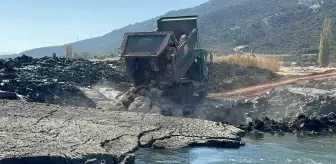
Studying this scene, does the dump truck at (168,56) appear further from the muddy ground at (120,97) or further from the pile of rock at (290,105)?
the pile of rock at (290,105)

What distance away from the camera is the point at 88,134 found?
36.2 ft

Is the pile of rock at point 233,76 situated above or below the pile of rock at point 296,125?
above

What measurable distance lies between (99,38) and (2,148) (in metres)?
181

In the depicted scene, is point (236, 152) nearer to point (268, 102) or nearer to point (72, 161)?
point (72, 161)

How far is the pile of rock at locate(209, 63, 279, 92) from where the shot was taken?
88.1 ft

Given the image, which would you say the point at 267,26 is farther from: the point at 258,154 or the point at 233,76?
the point at 258,154

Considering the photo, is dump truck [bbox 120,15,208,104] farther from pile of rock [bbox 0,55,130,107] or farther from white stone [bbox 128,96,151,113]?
pile of rock [bbox 0,55,130,107]

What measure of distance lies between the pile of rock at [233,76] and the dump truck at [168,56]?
279 inches

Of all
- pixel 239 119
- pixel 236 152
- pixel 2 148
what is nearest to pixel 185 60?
pixel 239 119

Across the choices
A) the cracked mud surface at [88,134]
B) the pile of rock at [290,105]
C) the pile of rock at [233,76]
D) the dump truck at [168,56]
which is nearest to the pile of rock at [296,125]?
the pile of rock at [290,105]

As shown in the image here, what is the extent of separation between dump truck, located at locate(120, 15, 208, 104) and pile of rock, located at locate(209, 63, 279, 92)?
7.08 m

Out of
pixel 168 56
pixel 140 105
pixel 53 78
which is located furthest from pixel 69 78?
pixel 140 105

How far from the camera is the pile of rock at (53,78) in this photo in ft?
54.7

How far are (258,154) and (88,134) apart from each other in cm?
409
